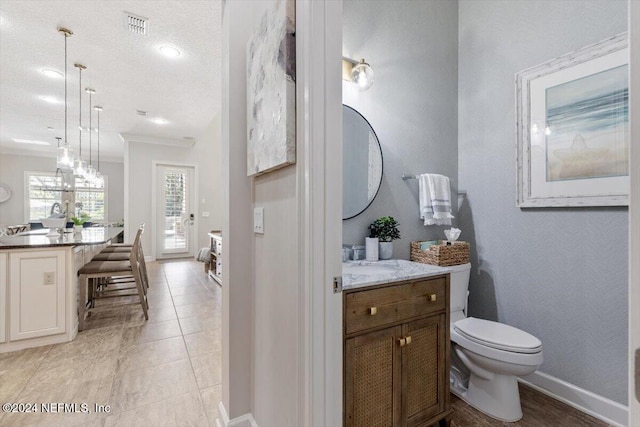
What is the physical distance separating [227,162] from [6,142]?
9.11 m

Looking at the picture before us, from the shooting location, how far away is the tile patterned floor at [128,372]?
5.39ft

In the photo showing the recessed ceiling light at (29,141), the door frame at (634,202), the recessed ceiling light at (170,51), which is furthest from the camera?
the recessed ceiling light at (29,141)

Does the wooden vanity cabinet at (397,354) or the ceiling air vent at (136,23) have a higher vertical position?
the ceiling air vent at (136,23)

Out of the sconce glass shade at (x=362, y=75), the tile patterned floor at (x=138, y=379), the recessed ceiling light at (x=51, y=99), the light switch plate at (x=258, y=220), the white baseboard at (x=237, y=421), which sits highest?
the recessed ceiling light at (x=51, y=99)

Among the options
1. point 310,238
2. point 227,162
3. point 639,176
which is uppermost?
point 227,162

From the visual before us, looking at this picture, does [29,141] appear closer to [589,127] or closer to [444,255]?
[444,255]

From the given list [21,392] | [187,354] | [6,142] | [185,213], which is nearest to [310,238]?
[187,354]

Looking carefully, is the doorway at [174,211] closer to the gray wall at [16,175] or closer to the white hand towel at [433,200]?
the gray wall at [16,175]

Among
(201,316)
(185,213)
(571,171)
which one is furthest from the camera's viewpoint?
(185,213)

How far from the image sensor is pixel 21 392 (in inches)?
72.1

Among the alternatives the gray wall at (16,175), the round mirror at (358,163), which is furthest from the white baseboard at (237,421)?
the gray wall at (16,175)

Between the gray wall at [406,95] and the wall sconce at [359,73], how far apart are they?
0.05 meters

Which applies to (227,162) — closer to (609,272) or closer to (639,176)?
(639,176)

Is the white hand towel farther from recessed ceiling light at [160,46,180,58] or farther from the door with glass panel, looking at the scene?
the door with glass panel
